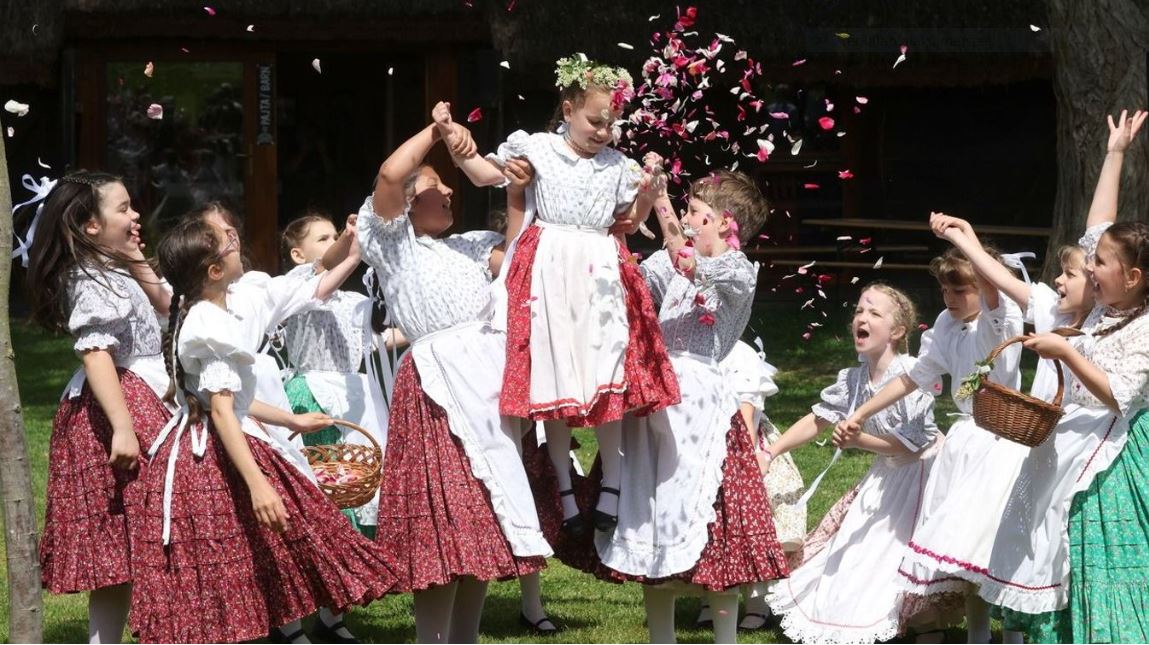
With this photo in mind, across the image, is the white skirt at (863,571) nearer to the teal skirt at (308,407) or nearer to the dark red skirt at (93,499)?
the teal skirt at (308,407)

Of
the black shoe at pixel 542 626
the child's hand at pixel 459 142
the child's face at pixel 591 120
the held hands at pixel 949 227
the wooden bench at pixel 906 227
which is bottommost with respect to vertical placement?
the black shoe at pixel 542 626

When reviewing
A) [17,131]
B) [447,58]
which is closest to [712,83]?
[447,58]

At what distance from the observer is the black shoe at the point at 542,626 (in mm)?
5492

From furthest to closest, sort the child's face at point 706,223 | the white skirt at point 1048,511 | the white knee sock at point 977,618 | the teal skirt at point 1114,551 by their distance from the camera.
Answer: the white knee sock at point 977,618 → the child's face at point 706,223 → the white skirt at point 1048,511 → the teal skirt at point 1114,551

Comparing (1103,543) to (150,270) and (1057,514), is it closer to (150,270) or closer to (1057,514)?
(1057,514)

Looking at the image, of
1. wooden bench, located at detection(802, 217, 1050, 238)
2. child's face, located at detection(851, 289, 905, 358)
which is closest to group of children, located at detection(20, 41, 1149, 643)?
child's face, located at detection(851, 289, 905, 358)

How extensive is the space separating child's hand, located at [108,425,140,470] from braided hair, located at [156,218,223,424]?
7.1 inches

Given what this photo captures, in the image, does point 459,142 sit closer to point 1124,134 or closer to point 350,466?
point 350,466

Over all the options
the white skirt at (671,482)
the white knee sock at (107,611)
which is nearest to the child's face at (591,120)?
the white skirt at (671,482)

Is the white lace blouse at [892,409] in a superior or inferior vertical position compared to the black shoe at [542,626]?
superior

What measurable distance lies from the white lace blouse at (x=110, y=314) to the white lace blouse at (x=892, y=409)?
2.22 meters

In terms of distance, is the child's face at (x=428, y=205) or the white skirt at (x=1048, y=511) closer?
the white skirt at (x=1048, y=511)

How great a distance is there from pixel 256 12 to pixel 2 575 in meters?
7.77

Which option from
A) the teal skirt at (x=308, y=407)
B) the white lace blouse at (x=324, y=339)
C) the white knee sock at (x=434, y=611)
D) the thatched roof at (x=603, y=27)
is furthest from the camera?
the thatched roof at (x=603, y=27)
